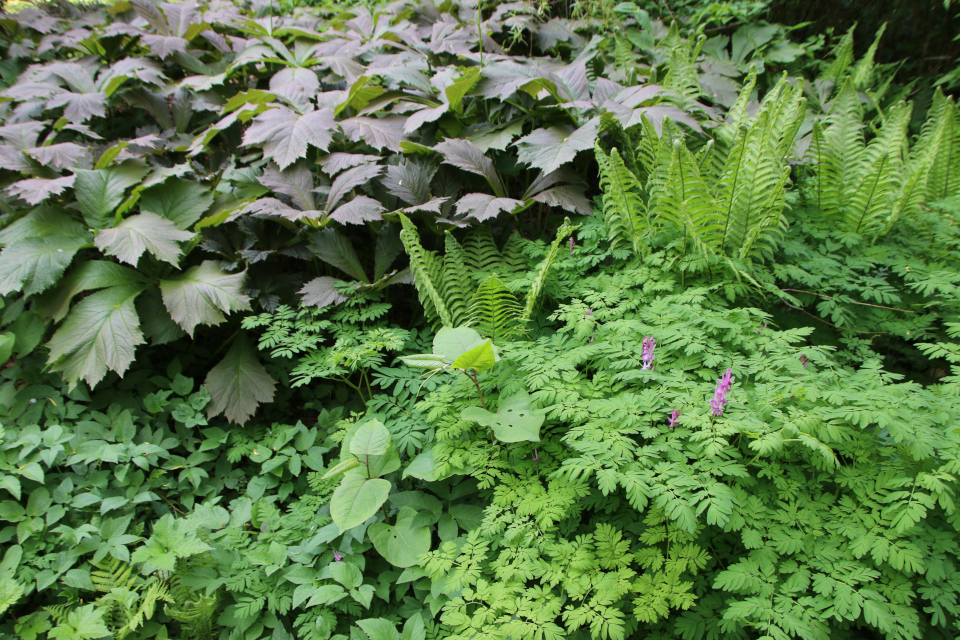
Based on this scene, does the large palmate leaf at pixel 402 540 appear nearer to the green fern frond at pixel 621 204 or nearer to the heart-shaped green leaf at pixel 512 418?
the heart-shaped green leaf at pixel 512 418

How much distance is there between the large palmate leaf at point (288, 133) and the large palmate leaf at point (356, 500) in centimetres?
164

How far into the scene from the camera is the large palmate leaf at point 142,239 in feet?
7.29

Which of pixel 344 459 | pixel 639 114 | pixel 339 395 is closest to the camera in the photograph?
pixel 344 459

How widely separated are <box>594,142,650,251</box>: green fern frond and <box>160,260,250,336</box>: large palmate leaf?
1.70 meters

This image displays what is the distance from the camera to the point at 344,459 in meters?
1.80

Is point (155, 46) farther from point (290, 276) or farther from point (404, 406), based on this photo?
point (404, 406)

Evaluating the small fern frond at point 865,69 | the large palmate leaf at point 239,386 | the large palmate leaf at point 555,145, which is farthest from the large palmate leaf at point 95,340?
the small fern frond at point 865,69

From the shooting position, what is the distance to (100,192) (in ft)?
8.05

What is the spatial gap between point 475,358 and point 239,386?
136cm

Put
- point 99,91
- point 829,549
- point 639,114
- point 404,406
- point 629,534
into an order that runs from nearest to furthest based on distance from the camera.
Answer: point 829,549, point 629,534, point 404,406, point 639,114, point 99,91

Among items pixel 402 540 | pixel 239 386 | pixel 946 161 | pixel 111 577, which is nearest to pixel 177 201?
pixel 239 386

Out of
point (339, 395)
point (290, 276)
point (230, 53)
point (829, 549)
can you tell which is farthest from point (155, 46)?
point (829, 549)

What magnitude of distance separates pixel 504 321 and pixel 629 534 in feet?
2.91

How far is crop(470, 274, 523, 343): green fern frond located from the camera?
1.88m
